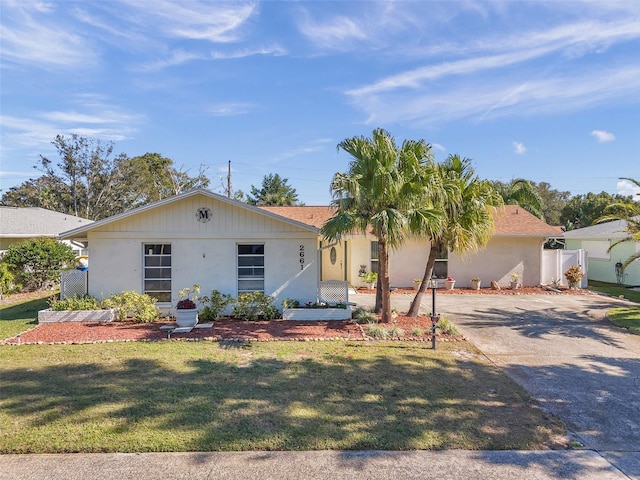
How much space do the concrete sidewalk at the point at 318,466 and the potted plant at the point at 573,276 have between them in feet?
52.4

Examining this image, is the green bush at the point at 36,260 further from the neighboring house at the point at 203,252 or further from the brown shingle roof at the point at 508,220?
the brown shingle roof at the point at 508,220

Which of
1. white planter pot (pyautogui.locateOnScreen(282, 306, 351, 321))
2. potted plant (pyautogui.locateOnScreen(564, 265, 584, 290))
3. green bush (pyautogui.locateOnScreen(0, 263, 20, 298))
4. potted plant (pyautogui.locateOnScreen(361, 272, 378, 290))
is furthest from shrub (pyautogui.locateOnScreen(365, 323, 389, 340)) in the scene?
green bush (pyautogui.locateOnScreen(0, 263, 20, 298))

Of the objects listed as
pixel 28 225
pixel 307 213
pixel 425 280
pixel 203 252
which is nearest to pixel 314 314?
pixel 425 280

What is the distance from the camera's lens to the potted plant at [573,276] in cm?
1775

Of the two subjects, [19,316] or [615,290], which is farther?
[615,290]

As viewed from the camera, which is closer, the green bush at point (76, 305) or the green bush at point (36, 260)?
the green bush at point (76, 305)

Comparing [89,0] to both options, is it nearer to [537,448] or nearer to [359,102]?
[359,102]

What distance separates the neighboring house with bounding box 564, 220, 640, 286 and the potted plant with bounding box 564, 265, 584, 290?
2991 millimetres

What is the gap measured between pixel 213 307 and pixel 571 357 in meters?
9.04

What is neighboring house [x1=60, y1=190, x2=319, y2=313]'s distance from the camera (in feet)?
38.3

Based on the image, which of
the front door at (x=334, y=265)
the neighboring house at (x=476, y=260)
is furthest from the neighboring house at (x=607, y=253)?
the front door at (x=334, y=265)

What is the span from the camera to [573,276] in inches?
698

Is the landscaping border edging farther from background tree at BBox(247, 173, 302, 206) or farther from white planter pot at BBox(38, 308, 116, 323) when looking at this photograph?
background tree at BBox(247, 173, 302, 206)

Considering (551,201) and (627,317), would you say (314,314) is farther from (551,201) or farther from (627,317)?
(551,201)
